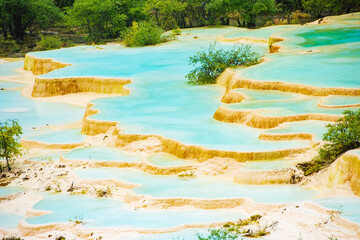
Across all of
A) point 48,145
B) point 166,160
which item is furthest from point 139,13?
point 166,160

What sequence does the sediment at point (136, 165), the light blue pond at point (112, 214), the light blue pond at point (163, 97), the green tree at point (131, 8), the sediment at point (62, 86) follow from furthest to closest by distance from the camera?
the green tree at point (131, 8) → the sediment at point (62, 86) → the light blue pond at point (163, 97) → the sediment at point (136, 165) → the light blue pond at point (112, 214)

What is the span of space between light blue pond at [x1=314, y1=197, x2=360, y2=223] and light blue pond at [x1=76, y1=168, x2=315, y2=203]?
54 cm

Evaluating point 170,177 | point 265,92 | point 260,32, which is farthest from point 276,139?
point 260,32

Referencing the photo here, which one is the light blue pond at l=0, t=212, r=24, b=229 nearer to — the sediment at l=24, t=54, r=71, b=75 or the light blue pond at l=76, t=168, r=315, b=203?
the light blue pond at l=76, t=168, r=315, b=203

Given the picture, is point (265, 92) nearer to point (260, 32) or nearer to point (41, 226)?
point (41, 226)

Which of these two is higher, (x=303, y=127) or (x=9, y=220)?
(x=303, y=127)

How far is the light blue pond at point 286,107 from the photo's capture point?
966 cm

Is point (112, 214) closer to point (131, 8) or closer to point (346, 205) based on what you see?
point (346, 205)

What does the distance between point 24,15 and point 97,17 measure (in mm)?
4388

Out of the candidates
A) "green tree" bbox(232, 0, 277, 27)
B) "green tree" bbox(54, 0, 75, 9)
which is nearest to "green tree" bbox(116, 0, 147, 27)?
"green tree" bbox(232, 0, 277, 27)

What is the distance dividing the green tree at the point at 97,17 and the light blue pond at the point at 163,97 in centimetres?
450

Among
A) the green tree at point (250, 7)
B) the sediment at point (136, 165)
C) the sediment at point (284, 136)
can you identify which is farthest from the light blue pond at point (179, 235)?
the green tree at point (250, 7)

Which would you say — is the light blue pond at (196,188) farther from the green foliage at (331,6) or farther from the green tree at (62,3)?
the green tree at (62,3)

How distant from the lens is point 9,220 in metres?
7.86
